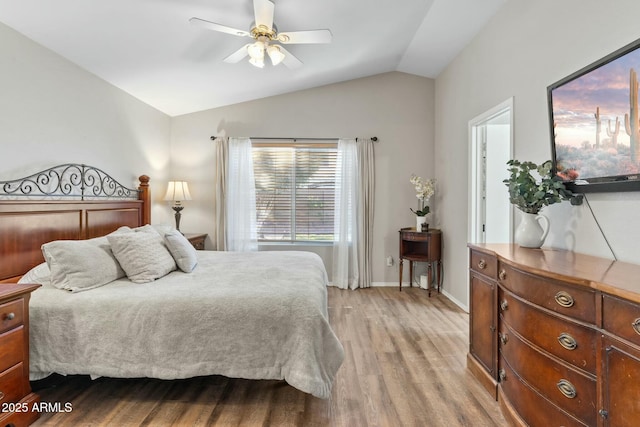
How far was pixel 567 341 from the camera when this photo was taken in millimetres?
1333

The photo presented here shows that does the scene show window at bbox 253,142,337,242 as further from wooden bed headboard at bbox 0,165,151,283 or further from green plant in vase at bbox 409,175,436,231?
wooden bed headboard at bbox 0,165,151,283

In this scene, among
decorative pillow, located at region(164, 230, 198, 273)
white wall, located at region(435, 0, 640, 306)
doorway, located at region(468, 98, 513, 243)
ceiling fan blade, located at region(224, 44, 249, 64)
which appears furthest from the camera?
doorway, located at region(468, 98, 513, 243)

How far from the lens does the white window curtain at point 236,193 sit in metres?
4.57

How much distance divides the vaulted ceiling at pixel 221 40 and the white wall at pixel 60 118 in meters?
0.14

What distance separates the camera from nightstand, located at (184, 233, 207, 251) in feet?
13.4

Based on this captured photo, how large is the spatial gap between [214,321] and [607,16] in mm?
2874

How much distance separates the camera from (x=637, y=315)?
104cm

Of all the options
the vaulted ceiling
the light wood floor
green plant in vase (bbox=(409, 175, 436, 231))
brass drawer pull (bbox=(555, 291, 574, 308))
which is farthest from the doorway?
brass drawer pull (bbox=(555, 291, 574, 308))

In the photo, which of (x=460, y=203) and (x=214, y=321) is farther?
(x=460, y=203)

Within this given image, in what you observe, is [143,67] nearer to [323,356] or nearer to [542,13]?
[323,356]

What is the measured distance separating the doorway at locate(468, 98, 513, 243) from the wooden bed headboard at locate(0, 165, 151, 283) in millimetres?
3904

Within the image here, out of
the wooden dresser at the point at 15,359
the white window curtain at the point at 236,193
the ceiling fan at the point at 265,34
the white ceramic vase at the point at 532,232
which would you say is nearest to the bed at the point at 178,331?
the wooden dresser at the point at 15,359

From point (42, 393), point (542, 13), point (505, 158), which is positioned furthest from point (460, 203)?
point (42, 393)

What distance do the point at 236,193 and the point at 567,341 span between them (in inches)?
160
